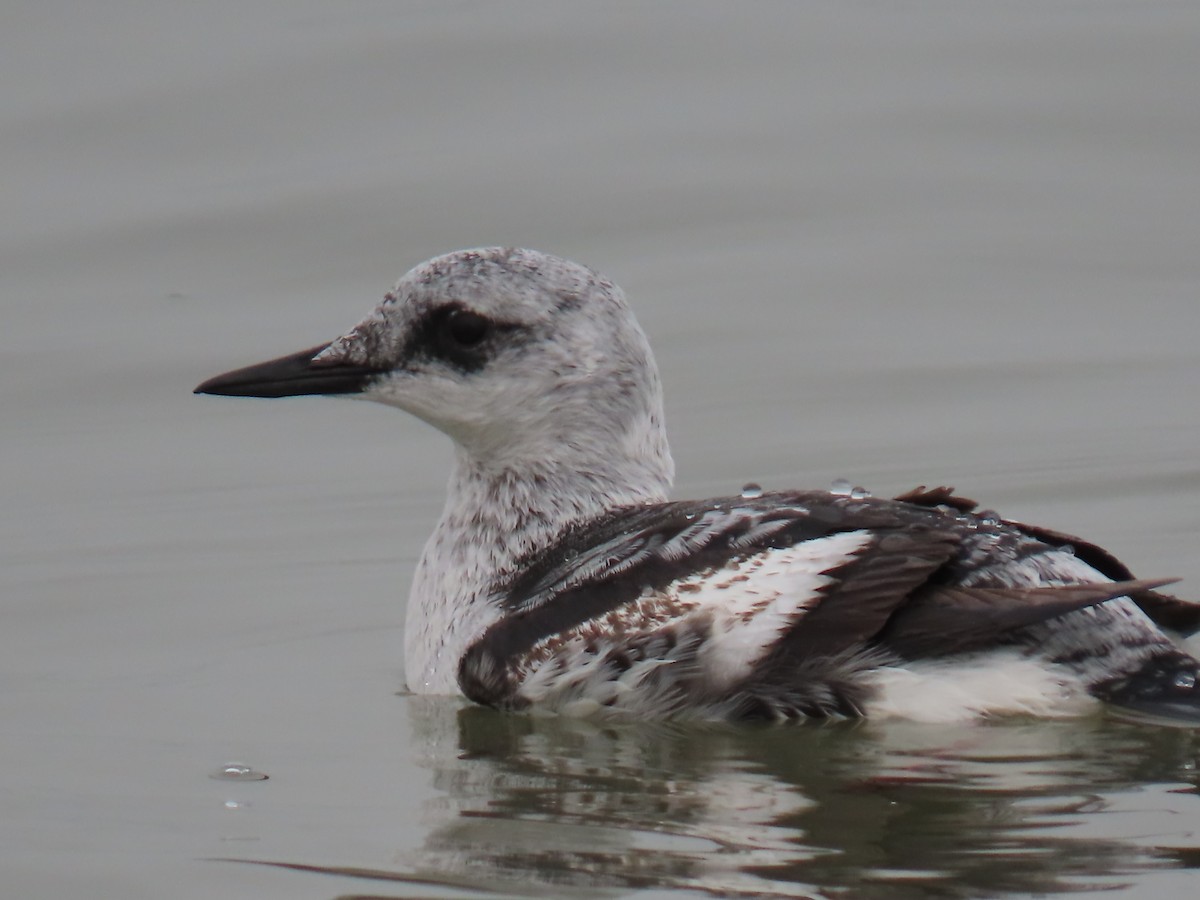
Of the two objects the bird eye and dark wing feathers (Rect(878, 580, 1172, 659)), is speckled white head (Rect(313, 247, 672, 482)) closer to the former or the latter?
the bird eye

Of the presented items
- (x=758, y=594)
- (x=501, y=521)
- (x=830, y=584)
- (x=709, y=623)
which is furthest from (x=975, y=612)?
(x=501, y=521)

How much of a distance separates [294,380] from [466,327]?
20.9 inches

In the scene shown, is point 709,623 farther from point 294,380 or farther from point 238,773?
point 294,380

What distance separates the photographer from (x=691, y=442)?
9148 millimetres

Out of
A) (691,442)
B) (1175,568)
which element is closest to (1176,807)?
(1175,568)

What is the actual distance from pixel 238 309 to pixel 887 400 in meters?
2.83

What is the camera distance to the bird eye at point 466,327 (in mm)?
6645

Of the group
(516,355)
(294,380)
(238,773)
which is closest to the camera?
(238,773)

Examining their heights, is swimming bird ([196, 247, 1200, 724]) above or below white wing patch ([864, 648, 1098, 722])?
above

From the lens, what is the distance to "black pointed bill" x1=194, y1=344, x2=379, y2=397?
22.2 feet

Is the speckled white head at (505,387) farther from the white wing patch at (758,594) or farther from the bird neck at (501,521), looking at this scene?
the white wing patch at (758,594)

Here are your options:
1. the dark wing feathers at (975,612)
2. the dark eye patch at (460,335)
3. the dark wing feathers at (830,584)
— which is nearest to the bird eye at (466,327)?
the dark eye patch at (460,335)

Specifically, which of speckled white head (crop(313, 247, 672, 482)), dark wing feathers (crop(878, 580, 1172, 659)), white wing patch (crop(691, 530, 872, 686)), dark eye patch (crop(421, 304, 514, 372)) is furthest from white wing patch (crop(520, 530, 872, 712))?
dark eye patch (crop(421, 304, 514, 372))

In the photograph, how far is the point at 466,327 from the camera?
21.9ft
